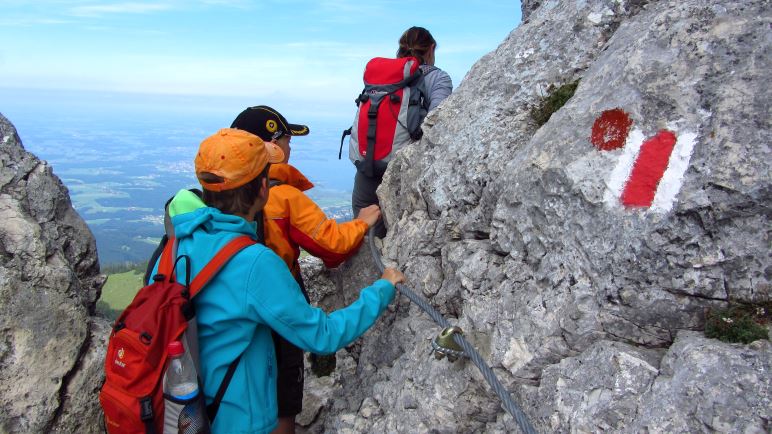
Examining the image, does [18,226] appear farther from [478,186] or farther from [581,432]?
[581,432]

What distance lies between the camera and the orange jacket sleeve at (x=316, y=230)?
6.62m

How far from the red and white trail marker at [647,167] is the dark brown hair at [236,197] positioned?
10.9 feet

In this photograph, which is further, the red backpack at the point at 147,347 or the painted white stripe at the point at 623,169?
the painted white stripe at the point at 623,169

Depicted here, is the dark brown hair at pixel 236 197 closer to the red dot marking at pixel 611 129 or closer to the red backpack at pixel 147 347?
the red backpack at pixel 147 347

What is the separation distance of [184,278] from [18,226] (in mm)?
3807

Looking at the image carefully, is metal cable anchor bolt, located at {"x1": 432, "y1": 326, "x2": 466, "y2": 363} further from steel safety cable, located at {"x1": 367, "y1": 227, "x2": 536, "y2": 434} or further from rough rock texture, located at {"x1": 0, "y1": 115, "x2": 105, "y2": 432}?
rough rock texture, located at {"x1": 0, "y1": 115, "x2": 105, "y2": 432}

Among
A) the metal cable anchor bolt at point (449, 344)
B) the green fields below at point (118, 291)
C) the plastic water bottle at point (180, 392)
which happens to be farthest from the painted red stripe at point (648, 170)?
the green fields below at point (118, 291)

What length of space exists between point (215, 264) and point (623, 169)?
3.85 m

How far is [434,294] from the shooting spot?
6668 millimetres

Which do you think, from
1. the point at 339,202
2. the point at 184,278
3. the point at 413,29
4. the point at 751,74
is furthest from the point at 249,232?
the point at 339,202

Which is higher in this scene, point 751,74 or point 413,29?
point 413,29

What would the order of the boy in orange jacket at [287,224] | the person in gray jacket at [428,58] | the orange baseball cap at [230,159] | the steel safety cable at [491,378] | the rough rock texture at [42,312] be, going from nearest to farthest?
the steel safety cable at [491,378] < the orange baseball cap at [230,159] < the rough rock texture at [42,312] < the boy in orange jacket at [287,224] < the person in gray jacket at [428,58]

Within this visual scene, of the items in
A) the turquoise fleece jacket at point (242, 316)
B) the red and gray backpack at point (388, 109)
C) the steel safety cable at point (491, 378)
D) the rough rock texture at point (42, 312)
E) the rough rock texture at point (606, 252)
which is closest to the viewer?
the rough rock texture at point (606, 252)

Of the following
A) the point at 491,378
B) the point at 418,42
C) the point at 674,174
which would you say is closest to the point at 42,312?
the point at 491,378
